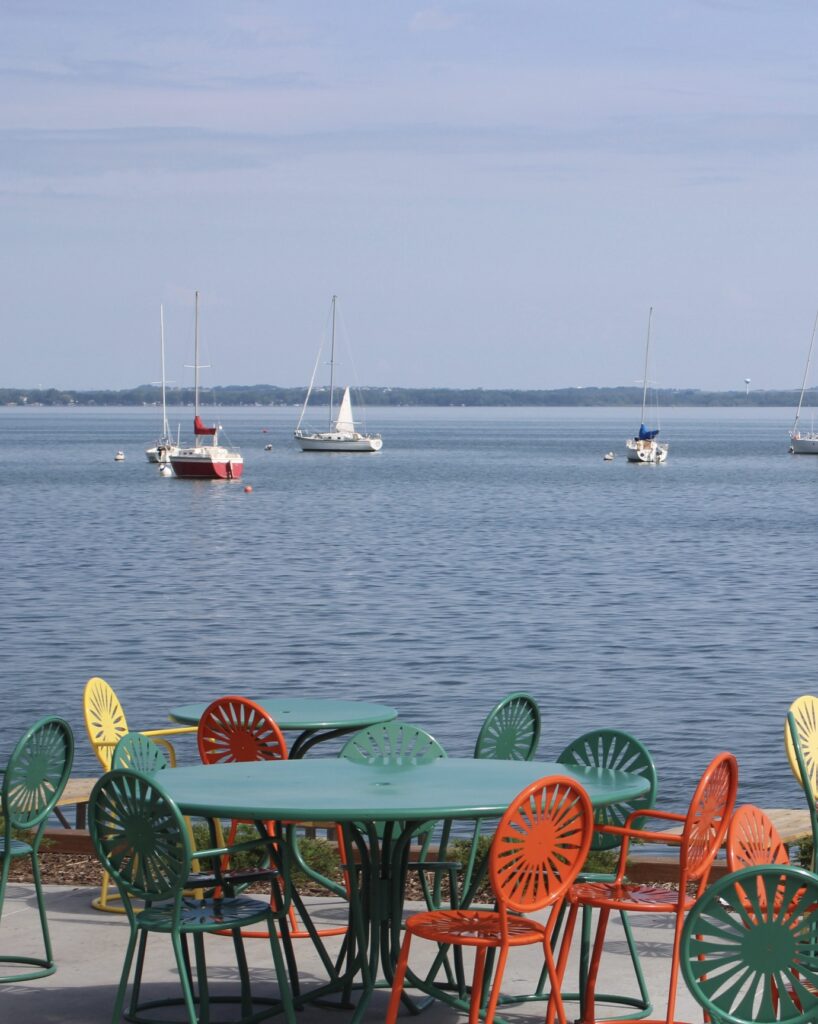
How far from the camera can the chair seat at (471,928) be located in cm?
539

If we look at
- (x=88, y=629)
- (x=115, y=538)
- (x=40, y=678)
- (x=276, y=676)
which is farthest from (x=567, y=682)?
(x=115, y=538)

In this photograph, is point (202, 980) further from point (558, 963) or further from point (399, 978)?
point (558, 963)

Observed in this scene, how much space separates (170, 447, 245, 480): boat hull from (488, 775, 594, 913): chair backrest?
84.2 meters

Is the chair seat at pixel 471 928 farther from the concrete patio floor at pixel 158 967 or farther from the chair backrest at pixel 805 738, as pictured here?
the chair backrest at pixel 805 738

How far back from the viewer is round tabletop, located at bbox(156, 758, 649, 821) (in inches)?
217

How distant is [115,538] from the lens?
5569cm

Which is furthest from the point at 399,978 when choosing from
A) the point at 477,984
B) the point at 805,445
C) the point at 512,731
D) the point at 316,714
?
the point at 805,445

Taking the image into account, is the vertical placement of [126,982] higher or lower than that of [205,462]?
higher

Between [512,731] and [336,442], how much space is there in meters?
129

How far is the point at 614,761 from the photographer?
687 cm

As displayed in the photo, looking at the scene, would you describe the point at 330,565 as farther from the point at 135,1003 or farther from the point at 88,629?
the point at 135,1003

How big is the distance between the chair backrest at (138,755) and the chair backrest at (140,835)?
2.04ft

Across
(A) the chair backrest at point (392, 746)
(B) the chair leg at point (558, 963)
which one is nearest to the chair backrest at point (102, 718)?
(A) the chair backrest at point (392, 746)

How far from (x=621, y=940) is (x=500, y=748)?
0.95 m
